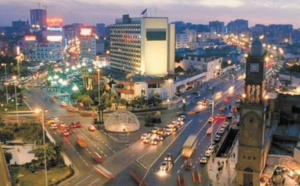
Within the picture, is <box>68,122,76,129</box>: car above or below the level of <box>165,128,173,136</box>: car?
above

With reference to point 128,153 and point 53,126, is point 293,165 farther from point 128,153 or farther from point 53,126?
point 53,126

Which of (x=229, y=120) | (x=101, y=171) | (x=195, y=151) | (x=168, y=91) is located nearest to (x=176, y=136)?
(x=195, y=151)

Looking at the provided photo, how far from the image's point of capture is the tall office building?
3912 inches

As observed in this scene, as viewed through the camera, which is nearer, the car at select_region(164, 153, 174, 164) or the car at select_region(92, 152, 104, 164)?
the car at select_region(164, 153, 174, 164)

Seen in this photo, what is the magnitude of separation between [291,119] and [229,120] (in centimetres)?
1479

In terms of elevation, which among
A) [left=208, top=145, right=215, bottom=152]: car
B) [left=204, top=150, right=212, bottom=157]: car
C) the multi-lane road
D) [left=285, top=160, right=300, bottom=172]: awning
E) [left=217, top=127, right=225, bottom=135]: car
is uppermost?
[left=285, top=160, right=300, bottom=172]: awning

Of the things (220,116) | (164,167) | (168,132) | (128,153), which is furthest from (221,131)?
(164,167)

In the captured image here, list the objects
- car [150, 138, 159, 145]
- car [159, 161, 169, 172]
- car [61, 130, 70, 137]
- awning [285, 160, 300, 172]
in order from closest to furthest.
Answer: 1. awning [285, 160, 300, 172]
2. car [159, 161, 169, 172]
3. car [150, 138, 159, 145]
4. car [61, 130, 70, 137]

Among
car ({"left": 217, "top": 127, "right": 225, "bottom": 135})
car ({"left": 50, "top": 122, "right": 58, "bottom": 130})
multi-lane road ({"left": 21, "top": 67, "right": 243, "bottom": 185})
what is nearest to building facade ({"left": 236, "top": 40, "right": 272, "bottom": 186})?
multi-lane road ({"left": 21, "top": 67, "right": 243, "bottom": 185})

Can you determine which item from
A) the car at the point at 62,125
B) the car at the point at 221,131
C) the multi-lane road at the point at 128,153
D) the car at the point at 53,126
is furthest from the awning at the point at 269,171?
the car at the point at 53,126

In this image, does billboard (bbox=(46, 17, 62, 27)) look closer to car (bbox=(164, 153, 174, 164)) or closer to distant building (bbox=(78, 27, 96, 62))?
distant building (bbox=(78, 27, 96, 62))

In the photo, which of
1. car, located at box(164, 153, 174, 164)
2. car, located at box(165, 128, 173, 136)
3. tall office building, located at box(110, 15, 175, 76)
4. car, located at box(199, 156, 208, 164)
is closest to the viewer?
car, located at box(199, 156, 208, 164)

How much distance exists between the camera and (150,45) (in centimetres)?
9981

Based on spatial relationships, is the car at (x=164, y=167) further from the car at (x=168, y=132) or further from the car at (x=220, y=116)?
the car at (x=220, y=116)
